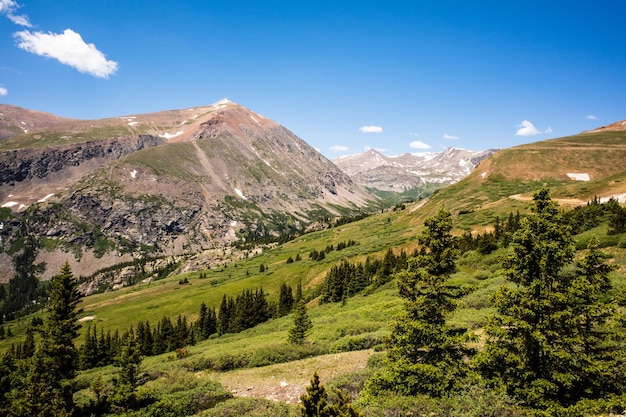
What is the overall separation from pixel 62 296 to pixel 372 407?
33077 millimetres

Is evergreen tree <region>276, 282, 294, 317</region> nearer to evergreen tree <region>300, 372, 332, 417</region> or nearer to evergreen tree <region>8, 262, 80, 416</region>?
evergreen tree <region>8, 262, 80, 416</region>

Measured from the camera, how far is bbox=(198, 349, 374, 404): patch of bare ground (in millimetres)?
26094

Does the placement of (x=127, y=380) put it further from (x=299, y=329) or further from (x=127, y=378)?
(x=299, y=329)

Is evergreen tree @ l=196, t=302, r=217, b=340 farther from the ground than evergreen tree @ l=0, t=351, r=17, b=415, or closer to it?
closer to it

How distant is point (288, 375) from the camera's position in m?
29.7

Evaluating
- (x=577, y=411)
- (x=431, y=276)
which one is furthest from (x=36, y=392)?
(x=577, y=411)

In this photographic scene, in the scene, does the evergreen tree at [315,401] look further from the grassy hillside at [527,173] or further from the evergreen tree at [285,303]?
the grassy hillside at [527,173]

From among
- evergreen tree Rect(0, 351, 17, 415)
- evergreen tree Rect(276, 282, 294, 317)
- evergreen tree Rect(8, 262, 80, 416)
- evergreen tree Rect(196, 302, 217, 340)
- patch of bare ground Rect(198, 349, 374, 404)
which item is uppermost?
evergreen tree Rect(8, 262, 80, 416)

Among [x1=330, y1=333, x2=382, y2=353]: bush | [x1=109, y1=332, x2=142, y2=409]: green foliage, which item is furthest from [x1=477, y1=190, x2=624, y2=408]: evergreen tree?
[x1=109, y1=332, x2=142, y2=409]: green foliage

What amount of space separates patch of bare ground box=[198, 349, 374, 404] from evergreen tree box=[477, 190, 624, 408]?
14.0m

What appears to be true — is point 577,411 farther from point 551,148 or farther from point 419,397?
point 551,148

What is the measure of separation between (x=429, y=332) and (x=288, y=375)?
54.5 ft

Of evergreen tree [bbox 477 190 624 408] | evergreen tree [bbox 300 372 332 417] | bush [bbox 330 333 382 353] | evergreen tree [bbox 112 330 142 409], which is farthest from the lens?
bush [bbox 330 333 382 353]

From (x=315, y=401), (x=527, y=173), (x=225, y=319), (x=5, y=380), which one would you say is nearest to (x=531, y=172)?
(x=527, y=173)
